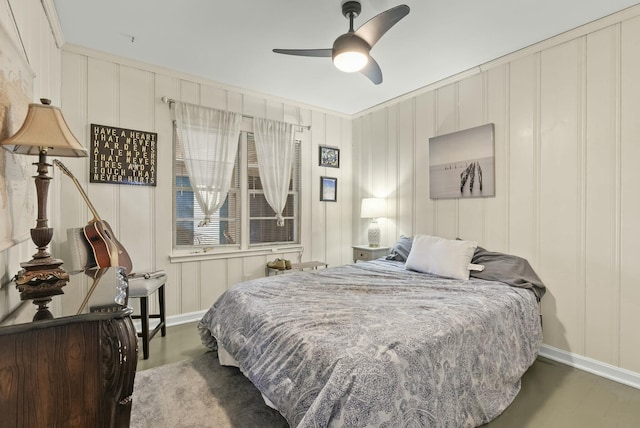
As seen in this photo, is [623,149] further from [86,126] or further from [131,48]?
[86,126]

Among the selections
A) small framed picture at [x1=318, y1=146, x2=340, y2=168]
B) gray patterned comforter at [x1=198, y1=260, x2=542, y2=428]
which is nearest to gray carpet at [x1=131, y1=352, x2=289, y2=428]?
gray patterned comforter at [x1=198, y1=260, x2=542, y2=428]

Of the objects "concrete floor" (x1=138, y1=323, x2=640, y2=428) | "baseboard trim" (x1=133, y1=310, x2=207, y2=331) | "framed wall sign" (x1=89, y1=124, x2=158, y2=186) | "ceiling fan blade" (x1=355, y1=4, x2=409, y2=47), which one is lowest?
"concrete floor" (x1=138, y1=323, x2=640, y2=428)

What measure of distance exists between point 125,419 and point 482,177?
3.21m

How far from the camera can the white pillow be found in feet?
8.98

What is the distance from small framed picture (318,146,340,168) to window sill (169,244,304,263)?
1.24 m

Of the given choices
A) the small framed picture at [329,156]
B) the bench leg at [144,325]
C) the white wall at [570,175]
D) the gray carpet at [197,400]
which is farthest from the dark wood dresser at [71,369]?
the small framed picture at [329,156]

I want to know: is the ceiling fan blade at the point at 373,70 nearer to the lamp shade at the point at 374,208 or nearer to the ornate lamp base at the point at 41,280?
the lamp shade at the point at 374,208

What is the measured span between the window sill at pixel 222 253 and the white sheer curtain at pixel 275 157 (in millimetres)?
366

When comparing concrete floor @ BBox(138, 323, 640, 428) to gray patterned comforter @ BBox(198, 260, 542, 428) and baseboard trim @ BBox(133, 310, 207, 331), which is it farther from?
baseboard trim @ BBox(133, 310, 207, 331)

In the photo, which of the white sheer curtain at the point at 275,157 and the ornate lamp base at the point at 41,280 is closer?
the ornate lamp base at the point at 41,280

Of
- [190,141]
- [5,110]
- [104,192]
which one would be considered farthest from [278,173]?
[5,110]

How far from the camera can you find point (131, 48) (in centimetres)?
283

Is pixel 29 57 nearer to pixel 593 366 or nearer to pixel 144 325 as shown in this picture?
pixel 144 325

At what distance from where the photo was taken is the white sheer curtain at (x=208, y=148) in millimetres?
3342
